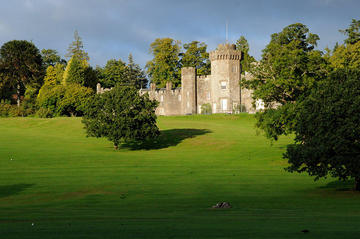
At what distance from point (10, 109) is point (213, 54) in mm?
41712

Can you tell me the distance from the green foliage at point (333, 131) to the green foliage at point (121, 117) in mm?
29296

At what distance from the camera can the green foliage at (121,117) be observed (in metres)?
54.9

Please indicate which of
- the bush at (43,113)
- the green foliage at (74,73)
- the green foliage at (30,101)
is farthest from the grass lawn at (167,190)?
the green foliage at (74,73)

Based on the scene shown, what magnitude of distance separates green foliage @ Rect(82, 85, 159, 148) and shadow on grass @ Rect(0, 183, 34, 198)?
23.9 m

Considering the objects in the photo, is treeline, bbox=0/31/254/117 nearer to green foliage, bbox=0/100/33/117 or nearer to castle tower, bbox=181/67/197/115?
green foliage, bbox=0/100/33/117

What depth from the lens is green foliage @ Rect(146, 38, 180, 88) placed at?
123m

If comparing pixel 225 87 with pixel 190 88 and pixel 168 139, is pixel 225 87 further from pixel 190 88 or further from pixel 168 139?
pixel 168 139

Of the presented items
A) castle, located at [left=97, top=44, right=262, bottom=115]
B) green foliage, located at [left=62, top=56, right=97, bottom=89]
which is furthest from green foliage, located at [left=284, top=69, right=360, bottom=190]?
green foliage, located at [left=62, top=56, right=97, bottom=89]

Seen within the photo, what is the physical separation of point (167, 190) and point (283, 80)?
17.7 metres

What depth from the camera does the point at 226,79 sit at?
93.1m

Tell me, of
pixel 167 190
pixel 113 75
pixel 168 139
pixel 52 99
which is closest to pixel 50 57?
pixel 113 75

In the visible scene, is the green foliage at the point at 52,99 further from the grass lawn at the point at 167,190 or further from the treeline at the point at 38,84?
the grass lawn at the point at 167,190

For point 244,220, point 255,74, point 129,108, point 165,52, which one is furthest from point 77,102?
point 244,220

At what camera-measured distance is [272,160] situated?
4438 cm
